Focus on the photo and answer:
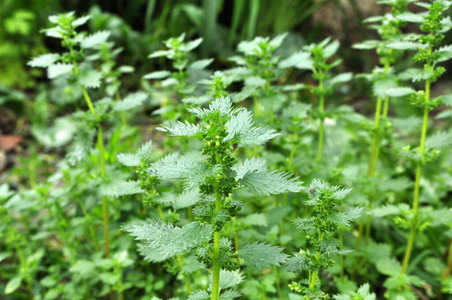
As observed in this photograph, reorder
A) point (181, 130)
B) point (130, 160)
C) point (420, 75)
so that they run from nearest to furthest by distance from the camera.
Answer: point (181, 130) → point (130, 160) → point (420, 75)

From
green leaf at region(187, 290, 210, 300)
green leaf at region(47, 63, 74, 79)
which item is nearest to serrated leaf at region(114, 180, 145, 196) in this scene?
green leaf at region(187, 290, 210, 300)

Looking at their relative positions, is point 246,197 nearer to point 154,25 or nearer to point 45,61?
point 45,61

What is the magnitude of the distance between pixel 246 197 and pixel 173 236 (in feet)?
3.45

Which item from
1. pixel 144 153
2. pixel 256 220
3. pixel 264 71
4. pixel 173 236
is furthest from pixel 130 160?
pixel 264 71

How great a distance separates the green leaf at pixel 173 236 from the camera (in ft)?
2.75

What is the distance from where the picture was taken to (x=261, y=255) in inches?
35.7

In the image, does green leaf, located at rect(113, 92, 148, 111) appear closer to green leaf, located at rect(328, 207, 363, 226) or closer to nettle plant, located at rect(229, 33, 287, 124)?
nettle plant, located at rect(229, 33, 287, 124)

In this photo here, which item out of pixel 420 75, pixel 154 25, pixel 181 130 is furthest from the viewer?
pixel 154 25

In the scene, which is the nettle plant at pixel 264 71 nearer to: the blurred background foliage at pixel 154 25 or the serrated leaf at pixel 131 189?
the serrated leaf at pixel 131 189

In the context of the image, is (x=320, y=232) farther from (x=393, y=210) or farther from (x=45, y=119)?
(x=45, y=119)

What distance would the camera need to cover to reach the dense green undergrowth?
0.92 m

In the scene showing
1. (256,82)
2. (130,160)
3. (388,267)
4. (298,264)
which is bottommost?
(388,267)

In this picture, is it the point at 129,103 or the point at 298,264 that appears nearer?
the point at 298,264

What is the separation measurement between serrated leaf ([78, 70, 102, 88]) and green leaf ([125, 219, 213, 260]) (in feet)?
2.55
